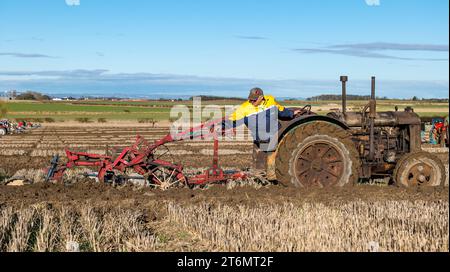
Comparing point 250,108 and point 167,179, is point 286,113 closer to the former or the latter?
point 250,108

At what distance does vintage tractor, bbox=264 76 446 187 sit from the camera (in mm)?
10664

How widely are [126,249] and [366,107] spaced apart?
5.86 metres

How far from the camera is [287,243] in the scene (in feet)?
23.2

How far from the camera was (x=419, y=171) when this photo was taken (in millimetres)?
11266

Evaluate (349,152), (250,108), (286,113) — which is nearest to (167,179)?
(250,108)

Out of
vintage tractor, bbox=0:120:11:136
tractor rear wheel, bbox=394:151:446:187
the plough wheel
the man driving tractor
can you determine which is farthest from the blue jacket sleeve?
vintage tractor, bbox=0:120:11:136

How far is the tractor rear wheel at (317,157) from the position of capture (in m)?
10.6

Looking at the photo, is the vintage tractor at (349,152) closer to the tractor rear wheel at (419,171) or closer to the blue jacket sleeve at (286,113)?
the tractor rear wheel at (419,171)

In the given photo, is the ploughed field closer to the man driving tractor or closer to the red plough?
the red plough

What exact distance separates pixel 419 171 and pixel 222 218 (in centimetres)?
453

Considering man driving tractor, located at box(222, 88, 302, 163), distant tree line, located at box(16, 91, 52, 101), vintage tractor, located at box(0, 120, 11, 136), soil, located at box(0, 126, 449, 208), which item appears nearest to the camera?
soil, located at box(0, 126, 449, 208)

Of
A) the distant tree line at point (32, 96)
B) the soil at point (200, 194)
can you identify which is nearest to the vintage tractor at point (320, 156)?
the soil at point (200, 194)
